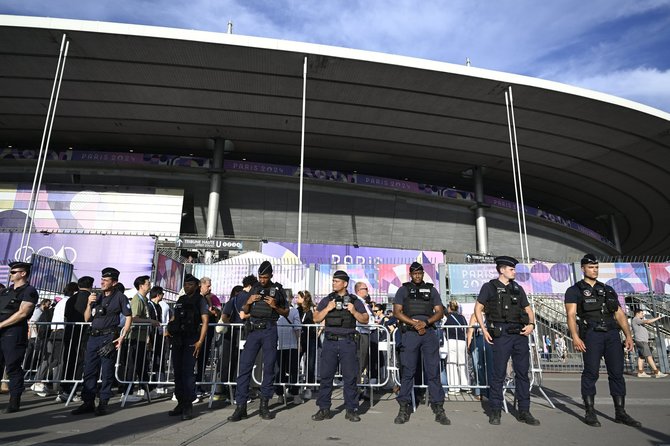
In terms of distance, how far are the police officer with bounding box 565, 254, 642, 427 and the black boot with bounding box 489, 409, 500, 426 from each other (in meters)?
0.97

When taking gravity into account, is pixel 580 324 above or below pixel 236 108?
below

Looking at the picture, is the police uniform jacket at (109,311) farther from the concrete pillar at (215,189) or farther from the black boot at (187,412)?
the concrete pillar at (215,189)

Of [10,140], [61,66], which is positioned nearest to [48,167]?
[10,140]

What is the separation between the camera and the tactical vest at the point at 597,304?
4730 millimetres

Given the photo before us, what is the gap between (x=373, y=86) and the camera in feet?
65.9

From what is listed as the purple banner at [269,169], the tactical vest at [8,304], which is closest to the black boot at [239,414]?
the tactical vest at [8,304]

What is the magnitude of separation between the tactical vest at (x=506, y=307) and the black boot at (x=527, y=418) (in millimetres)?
1025

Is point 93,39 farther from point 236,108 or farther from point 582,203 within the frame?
point 582,203

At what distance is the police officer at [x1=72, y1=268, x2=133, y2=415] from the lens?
A: 16.9 ft

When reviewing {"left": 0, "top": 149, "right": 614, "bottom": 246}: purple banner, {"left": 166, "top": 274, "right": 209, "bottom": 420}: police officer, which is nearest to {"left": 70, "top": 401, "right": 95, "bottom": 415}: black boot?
{"left": 166, "top": 274, "right": 209, "bottom": 420}: police officer

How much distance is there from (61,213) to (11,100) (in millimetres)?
7194

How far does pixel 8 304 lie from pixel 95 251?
17297 mm

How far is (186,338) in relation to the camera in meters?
5.21

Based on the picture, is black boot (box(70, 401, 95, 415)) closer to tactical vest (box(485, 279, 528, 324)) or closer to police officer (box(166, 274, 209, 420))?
police officer (box(166, 274, 209, 420))
